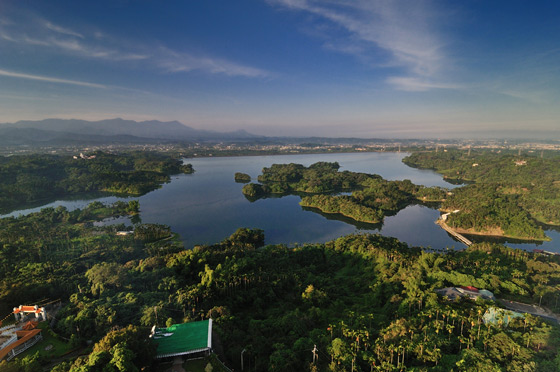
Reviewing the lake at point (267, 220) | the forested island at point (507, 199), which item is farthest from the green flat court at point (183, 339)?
the forested island at point (507, 199)

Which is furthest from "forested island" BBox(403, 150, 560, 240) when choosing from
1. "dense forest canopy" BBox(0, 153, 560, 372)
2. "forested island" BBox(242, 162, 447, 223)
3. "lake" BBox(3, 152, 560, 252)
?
"dense forest canopy" BBox(0, 153, 560, 372)

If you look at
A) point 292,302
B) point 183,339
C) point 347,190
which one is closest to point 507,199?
point 347,190

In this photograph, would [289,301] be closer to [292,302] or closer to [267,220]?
[292,302]

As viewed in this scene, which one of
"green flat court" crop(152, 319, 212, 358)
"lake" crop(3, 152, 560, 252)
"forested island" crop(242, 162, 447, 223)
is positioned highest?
"green flat court" crop(152, 319, 212, 358)

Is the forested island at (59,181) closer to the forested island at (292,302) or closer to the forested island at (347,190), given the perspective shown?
the forested island at (347,190)

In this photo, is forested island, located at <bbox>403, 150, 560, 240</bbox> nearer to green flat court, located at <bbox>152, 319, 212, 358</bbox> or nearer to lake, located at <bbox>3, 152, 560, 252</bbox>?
lake, located at <bbox>3, 152, 560, 252</bbox>

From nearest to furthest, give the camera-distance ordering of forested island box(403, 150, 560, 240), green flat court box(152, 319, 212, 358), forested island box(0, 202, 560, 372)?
green flat court box(152, 319, 212, 358) → forested island box(0, 202, 560, 372) → forested island box(403, 150, 560, 240)
